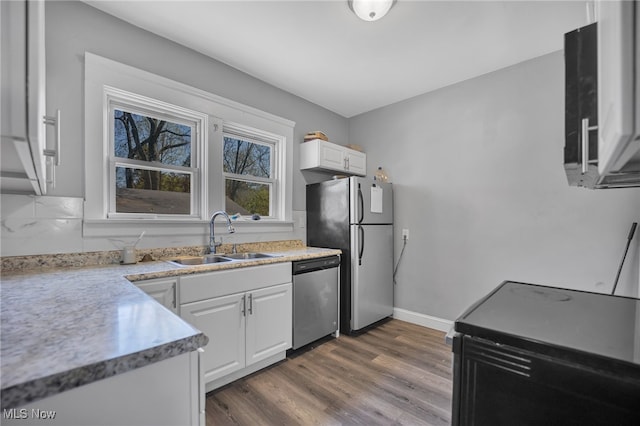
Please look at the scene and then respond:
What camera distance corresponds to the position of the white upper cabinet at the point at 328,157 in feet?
10.8

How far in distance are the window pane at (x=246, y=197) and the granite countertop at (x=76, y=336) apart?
169 centimetres

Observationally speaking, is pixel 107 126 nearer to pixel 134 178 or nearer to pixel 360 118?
pixel 134 178

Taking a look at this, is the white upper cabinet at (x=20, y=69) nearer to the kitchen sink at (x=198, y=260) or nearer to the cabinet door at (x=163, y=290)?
the cabinet door at (x=163, y=290)

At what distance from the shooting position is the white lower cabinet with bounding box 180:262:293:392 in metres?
1.88

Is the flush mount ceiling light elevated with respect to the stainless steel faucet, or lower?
elevated

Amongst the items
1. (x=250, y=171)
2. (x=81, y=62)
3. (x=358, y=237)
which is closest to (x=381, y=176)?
(x=358, y=237)

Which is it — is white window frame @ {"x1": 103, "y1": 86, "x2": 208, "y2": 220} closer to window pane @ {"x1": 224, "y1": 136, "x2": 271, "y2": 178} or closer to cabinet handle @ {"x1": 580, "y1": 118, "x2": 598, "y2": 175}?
window pane @ {"x1": 224, "y1": 136, "x2": 271, "y2": 178}

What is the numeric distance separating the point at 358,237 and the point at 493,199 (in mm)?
1404

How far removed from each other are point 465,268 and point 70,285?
3.18 meters

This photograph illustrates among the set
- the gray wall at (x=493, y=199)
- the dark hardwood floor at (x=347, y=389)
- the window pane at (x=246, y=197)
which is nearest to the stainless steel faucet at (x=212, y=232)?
the window pane at (x=246, y=197)

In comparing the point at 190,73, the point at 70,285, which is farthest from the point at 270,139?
the point at 70,285

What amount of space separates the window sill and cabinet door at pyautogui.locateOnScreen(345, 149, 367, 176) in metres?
1.40

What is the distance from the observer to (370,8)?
1.88 meters

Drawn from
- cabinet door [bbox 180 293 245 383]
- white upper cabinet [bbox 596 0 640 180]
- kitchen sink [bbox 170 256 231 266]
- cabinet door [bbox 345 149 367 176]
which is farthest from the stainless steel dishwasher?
white upper cabinet [bbox 596 0 640 180]
